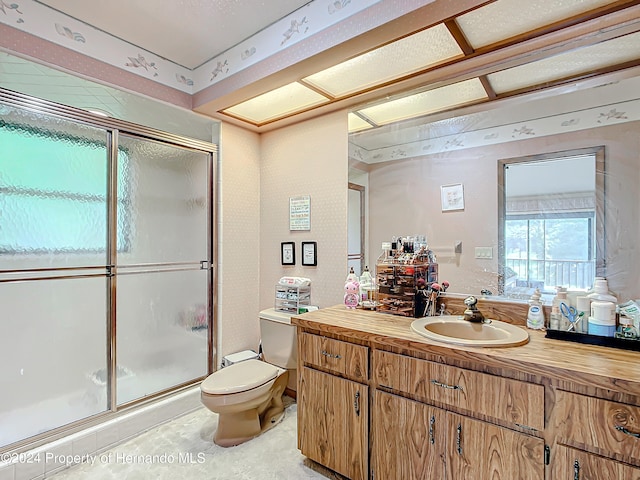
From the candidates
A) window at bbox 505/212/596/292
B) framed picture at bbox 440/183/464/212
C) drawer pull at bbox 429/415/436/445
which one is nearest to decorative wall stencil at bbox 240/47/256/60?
framed picture at bbox 440/183/464/212

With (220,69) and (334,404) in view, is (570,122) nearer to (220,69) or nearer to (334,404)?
(334,404)

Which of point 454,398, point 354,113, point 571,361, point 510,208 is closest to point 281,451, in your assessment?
point 454,398

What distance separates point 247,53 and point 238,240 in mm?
1387

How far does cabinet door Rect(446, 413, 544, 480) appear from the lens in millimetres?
1143

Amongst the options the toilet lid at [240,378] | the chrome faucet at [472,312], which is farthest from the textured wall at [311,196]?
the chrome faucet at [472,312]

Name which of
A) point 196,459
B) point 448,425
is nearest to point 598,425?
point 448,425

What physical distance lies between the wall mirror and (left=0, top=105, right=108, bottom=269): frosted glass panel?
1710 mm

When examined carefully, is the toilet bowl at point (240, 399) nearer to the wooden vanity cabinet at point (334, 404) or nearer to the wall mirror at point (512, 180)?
the wooden vanity cabinet at point (334, 404)

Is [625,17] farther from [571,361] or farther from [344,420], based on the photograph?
[344,420]

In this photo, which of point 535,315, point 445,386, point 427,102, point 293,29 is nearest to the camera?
point 445,386

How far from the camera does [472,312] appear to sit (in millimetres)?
1630

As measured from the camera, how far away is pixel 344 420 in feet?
5.29

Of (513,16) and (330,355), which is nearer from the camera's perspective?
(513,16)

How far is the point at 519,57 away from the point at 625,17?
380 mm
